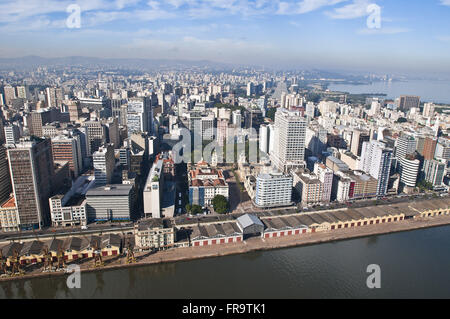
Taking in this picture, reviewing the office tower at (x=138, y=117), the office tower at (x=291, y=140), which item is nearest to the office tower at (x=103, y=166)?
the office tower at (x=138, y=117)

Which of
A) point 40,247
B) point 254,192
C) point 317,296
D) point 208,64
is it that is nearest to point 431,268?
point 317,296

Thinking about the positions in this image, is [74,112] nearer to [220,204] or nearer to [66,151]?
[66,151]

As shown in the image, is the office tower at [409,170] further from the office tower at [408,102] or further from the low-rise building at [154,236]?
the office tower at [408,102]

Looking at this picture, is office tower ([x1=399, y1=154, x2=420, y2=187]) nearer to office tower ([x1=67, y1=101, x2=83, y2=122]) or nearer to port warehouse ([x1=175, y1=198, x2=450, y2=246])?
port warehouse ([x1=175, y1=198, x2=450, y2=246])

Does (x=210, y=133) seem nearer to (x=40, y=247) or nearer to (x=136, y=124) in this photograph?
(x=136, y=124)

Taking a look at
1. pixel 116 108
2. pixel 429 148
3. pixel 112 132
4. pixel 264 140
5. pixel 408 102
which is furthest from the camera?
pixel 408 102

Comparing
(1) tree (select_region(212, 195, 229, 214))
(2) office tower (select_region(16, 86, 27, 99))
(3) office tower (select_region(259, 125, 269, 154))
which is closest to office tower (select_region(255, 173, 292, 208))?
(1) tree (select_region(212, 195, 229, 214))

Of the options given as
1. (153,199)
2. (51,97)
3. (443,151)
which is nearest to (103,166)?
(153,199)
